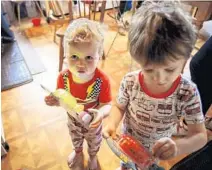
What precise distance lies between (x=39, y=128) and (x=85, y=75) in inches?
31.3

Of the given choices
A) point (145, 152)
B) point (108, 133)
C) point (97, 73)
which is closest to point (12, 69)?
point (97, 73)

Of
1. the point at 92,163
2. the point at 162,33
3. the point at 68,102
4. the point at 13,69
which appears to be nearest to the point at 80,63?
the point at 68,102

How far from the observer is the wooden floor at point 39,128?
4.10 feet

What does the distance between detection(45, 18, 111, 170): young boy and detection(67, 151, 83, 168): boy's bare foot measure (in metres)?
0.24

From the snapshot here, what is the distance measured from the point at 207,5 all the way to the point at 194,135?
0.94 metres

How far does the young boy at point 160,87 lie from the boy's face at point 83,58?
0.15 meters

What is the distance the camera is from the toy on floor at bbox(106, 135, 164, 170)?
588mm

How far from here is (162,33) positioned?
0.46 metres

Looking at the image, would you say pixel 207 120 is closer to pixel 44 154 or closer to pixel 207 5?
pixel 207 5

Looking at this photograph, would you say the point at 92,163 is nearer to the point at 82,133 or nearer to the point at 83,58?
the point at 82,133

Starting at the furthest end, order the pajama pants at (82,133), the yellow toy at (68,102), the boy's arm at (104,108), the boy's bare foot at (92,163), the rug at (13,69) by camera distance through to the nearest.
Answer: the rug at (13,69), the boy's bare foot at (92,163), the pajama pants at (82,133), the boy's arm at (104,108), the yellow toy at (68,102)

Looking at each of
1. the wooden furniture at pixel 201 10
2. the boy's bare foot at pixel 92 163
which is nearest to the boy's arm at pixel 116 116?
the boy's bare foot at pixel 92 163

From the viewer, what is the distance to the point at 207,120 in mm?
1410

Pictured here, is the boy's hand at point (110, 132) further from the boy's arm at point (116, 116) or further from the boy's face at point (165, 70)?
the boy's face at point (165, 70)
